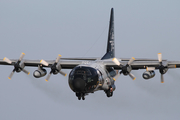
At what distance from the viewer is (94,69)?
45844mm

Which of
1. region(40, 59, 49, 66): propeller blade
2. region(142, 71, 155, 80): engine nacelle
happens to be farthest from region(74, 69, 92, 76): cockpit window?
region(40, 59, 49, 66): propeller blade

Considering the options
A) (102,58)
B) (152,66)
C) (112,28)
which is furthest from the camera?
(112,28)

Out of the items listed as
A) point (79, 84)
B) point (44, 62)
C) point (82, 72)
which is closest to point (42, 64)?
point (44, 62)

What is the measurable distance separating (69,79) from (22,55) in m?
7.95

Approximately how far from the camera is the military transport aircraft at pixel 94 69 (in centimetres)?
4478

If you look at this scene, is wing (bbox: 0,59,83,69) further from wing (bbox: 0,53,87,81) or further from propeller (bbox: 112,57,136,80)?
propeller (bbox: 112,57,136,80)

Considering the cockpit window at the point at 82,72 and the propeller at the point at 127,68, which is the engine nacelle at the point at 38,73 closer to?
the cockpit window at the point at 82,72

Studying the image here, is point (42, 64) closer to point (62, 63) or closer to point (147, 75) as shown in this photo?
point (62, 63)

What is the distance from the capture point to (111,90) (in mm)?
Result: 49219

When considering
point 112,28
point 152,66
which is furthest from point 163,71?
point 112,28

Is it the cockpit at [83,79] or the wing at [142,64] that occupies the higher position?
the wing at [142,64]

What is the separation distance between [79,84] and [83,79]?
701mm

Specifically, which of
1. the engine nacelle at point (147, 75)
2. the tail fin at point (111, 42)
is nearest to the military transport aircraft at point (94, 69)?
the engine nacelle at point (147, 75)

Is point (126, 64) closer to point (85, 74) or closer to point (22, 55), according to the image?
point (85, 74)
